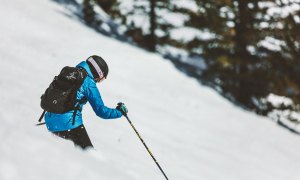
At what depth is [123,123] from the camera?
1130 centimetres

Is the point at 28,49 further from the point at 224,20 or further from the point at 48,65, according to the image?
the point at 224,20

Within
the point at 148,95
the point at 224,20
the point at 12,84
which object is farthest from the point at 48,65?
the point at 224,20

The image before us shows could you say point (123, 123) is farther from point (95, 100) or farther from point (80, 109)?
point (95, 100)

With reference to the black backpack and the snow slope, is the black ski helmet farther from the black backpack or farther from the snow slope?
the snow slope

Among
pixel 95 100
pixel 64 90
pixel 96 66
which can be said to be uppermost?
pixel 96 66

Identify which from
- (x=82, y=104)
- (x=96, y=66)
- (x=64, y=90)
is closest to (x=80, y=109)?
(x=82, y=104)

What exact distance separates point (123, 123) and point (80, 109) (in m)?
5.98

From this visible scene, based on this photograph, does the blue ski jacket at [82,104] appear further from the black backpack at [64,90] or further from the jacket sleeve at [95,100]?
the black backpack at [64,90]

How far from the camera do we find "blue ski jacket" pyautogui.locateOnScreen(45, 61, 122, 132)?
17.0 ft

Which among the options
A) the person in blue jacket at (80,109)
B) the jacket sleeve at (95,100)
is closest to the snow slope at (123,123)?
the person in blue jacket at (80,109)

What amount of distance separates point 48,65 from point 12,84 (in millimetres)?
5141

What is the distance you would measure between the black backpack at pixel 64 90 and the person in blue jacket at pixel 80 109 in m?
0.13

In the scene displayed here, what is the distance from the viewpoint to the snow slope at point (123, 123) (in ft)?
16.8

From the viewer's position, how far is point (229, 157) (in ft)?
38.0
